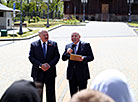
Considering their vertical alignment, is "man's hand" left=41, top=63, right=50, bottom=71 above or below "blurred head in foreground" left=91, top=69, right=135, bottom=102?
below

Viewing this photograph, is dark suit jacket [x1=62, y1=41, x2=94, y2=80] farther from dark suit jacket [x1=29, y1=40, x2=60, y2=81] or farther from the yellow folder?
dark suit jacket [x1=29, y1=40, x2=60, y2=81]

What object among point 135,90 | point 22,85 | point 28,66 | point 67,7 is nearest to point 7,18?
point 28,66

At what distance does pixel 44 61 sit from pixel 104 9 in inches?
3385

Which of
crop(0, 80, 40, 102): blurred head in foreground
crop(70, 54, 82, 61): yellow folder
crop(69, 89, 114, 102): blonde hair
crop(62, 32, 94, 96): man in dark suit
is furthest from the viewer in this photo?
crop(62, 32, 94, 96): man in dark suit

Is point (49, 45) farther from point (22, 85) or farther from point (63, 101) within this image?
point (22, 85)

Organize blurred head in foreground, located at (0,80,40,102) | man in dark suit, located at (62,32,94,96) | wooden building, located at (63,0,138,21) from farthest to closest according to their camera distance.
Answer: wooden building, located at (63,0,138,21), man in dark suit, located at (62,32,94,96), blurred head in foreground, located at (0,80,40,102)

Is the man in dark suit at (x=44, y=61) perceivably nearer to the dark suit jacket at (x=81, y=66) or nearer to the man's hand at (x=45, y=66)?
the man's hand at (x=45, y=66)

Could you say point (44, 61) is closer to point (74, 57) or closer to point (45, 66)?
point (45, 66)

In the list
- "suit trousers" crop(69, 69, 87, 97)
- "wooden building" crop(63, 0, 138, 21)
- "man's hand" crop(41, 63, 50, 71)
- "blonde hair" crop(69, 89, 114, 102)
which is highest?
"wooden building" crop(63, 0, 138, 21)

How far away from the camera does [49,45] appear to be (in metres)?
6.10

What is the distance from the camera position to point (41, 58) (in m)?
6.19

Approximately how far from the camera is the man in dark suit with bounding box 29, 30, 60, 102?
6.09 meters

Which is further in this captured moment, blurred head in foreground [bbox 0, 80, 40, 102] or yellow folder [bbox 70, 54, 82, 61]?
yellow folder [bbox 70, 54, 82, 61]

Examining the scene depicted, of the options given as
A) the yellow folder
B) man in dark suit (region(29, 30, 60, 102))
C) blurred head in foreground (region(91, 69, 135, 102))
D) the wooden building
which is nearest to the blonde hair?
blurred head in foreground (region(91, 69, 135, 102))
